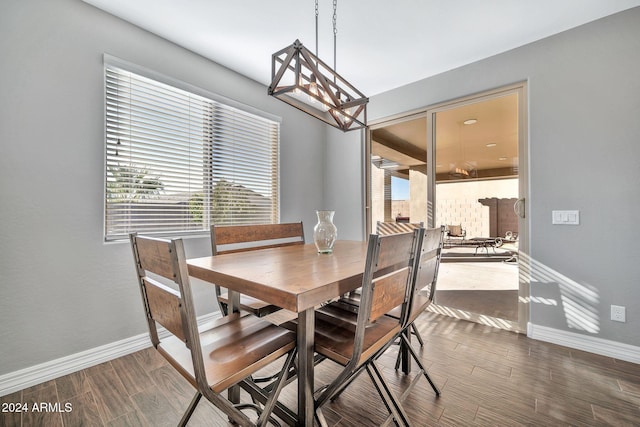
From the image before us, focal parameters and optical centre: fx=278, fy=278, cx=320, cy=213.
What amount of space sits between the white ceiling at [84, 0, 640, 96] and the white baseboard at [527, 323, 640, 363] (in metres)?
2.47

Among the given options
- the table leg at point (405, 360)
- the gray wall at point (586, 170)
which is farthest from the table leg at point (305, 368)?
the gray wall at point (586, 170)

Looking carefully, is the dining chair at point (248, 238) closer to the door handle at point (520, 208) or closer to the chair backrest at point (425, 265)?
the chair backrest at point (425, 265)

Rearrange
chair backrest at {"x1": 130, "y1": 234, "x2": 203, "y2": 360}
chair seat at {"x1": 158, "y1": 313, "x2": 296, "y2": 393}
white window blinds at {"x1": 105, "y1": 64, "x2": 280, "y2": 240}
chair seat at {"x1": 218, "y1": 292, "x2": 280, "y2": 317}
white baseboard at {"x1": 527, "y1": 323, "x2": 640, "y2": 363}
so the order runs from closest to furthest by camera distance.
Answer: chair backrest at {"x1": 130, "y1": 234, "x2": 203, "y2": 360} < chair seat at {"x1": 158, "y1": 313, "x2": 296, "y2": 393} < chair seat at {"x1": 218, "y1": 292, "x2": 280, "y2": 317} < white baseboard at {"x1": 527, "y1": 323, "x2": 640, "y2": 363} < white window blinds at {"x1": 105, "y1": 64, "x2": 280, "y2": 240}

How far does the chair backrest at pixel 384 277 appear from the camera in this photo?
1.03 m

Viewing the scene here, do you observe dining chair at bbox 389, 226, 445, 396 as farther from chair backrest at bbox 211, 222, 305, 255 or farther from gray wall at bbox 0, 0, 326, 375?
gray wall at bbox 0, 0, 326, 375

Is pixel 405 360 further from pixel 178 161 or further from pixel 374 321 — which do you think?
pixel 178 161

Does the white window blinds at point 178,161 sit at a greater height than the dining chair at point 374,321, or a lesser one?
greater

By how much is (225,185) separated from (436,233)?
2.13 metres

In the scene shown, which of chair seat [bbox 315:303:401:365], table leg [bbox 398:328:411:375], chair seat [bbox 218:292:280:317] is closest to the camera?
chair seat [bbox 315:303:401:365]

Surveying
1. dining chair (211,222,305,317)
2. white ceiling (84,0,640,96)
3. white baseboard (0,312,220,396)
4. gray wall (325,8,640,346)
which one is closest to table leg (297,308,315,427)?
dining chair (211,222,305,317)

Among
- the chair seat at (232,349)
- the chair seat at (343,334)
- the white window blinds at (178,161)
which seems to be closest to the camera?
the chair seat at (232,349)

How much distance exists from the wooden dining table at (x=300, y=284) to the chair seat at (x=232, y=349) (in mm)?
153

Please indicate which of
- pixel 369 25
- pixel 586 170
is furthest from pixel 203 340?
Result: pixel 586 170

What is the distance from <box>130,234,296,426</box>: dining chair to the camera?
0.90 metres
